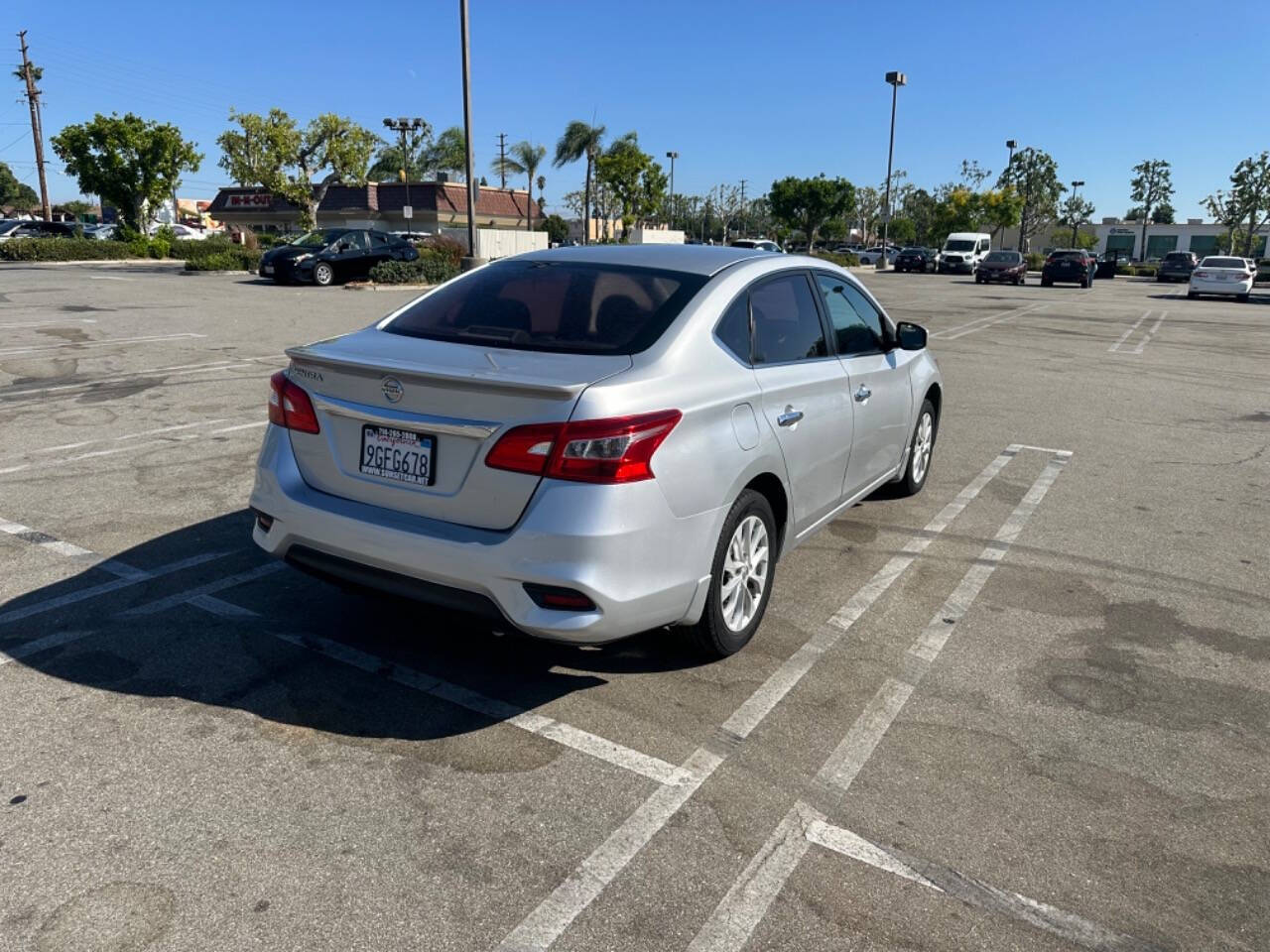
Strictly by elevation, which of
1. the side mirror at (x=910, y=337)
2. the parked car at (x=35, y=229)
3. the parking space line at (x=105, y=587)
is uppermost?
the parked car at (x=35, y=229)

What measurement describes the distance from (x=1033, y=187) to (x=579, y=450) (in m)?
97.0

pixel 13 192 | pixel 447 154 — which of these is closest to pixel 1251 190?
pixel 447 154

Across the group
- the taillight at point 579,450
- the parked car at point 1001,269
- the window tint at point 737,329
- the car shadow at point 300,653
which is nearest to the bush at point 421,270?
the car shadow at point 300,653

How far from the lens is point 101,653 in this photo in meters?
3.95

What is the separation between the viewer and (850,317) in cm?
526

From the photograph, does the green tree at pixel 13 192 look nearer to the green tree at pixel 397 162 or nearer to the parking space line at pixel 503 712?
the green tree at pixel 397 162

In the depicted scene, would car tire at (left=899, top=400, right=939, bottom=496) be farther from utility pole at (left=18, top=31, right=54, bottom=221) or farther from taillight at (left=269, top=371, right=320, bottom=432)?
utility pole at (left=18, top=31, right=54, bottom=221)

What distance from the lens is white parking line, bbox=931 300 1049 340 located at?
19.0 metres

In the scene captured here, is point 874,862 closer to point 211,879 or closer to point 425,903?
point 425,903

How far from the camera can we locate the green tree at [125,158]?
4191 cm

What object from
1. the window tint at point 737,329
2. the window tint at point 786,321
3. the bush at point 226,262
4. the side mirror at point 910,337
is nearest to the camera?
the window tint at point 737,329

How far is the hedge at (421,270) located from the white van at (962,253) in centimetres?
3319

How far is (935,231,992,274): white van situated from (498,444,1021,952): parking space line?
169ft

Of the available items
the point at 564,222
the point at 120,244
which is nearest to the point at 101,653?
the point at 120,244
